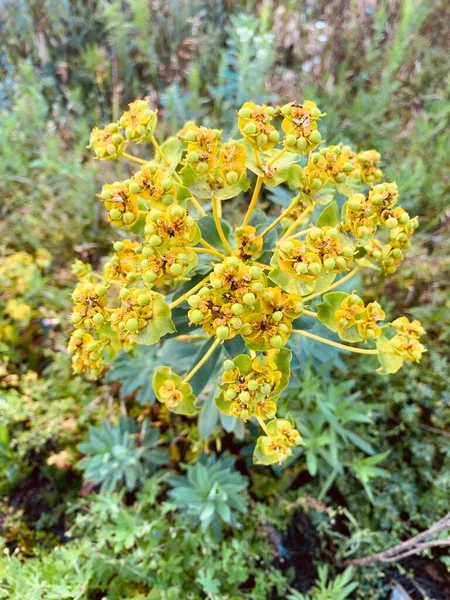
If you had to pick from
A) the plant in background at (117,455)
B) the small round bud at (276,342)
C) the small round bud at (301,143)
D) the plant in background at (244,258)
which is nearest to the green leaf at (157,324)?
the plant in background at (244,258)

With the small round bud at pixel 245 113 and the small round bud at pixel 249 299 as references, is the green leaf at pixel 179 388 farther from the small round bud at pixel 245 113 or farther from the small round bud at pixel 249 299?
the small round bud at pixel 245 113

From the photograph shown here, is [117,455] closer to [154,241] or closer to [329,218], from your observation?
[154,241]

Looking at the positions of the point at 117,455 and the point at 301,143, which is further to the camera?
the point at 117,455

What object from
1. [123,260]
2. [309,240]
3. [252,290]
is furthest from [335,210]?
[123,260]

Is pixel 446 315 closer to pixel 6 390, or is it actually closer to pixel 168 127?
pixel 168 127

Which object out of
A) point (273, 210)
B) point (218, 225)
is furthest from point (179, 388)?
point (273, 210)
